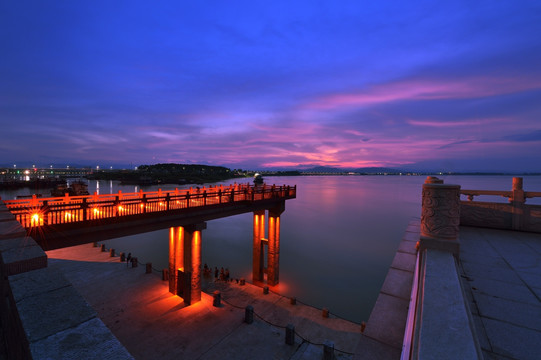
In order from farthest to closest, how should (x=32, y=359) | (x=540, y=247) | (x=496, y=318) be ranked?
1. (x=540, y=247)
2. (x=496, y=318)
3. (x=32, y=359)

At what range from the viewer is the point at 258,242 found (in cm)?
2152

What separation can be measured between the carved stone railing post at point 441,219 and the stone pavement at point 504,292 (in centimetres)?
82

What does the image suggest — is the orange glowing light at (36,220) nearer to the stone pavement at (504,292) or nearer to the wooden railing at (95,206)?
the wooden railing at (95,206)

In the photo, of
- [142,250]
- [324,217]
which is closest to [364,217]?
[324,217]

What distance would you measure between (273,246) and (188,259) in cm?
827

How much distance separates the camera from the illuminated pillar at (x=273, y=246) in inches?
838

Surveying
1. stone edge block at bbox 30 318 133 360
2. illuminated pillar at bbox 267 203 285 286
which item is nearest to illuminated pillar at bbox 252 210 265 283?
illuminated pillar at bbox 267 203 285 286

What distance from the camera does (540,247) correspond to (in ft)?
24.7

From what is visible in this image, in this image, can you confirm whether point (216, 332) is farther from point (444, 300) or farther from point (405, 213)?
point (405, 213)

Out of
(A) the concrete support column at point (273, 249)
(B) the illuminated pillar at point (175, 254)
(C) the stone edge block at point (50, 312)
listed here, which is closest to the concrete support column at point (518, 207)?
(C) the stone edge block at point (50, 312)

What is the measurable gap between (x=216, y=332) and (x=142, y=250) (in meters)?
28.3

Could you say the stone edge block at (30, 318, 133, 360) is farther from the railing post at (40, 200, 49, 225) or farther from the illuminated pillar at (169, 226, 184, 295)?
the illuminated pillar at (169, 226, 184, 295)

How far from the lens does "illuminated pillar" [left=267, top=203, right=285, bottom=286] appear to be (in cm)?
2128

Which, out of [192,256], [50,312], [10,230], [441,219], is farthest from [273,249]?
[50,312]
